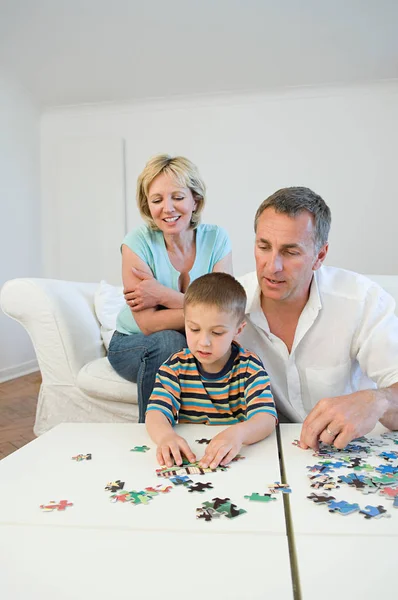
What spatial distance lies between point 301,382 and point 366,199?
4.65m

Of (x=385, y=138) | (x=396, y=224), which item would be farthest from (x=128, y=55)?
(x=396, y=224)

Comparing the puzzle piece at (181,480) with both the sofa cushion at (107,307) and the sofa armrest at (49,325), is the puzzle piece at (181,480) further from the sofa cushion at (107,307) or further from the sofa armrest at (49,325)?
the sofa cushion at (107,307)

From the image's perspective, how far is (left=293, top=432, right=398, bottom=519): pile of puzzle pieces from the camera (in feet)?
3.24

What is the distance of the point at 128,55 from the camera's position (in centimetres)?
607

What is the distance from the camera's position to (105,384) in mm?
2754

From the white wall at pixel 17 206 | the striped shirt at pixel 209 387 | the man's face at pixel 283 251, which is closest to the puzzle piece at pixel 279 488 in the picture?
the striped shirt at pixel 209 387

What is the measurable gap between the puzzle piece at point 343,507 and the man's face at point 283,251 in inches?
38.4

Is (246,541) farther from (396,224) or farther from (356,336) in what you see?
(396,224)

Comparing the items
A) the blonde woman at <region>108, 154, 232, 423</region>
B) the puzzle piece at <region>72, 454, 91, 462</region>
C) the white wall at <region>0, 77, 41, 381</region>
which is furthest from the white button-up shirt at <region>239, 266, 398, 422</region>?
the white wall at <region>0, 77, 41, 381</region>

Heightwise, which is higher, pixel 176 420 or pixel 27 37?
pixel 27 37

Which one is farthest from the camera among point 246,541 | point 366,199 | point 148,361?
point 366,199

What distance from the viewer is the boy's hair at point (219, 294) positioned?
5.53 ft

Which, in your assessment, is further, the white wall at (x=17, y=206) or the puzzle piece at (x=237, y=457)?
the white wall at (x=17, y=206)

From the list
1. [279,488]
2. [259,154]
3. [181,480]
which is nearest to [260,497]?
[279,488]
